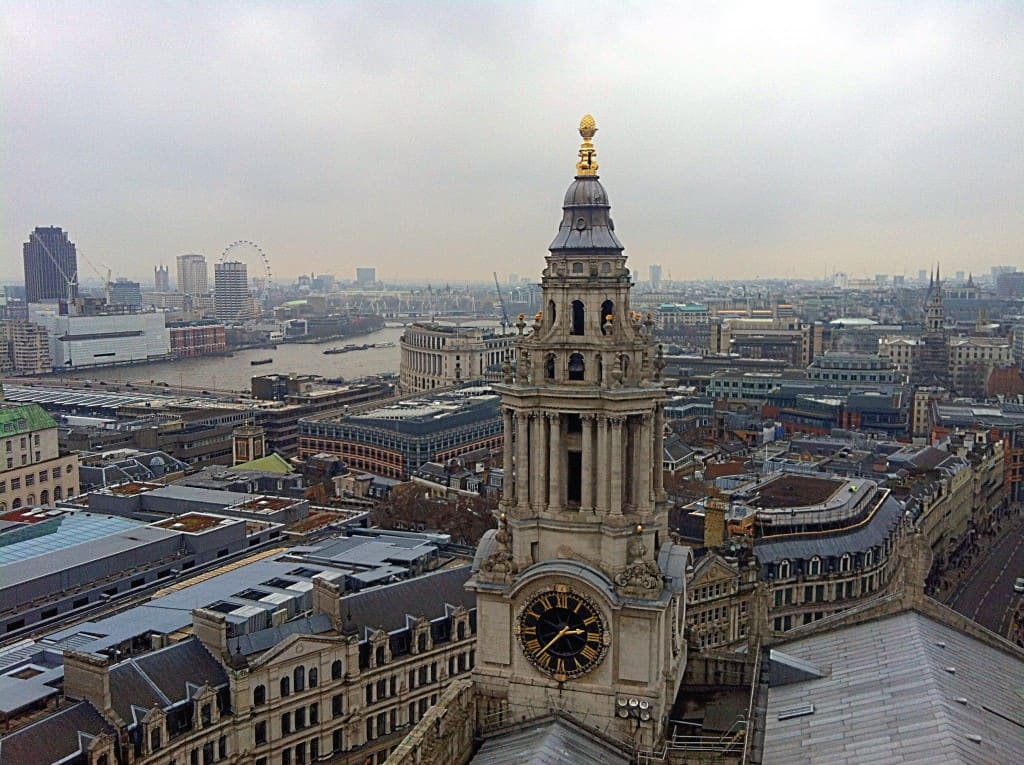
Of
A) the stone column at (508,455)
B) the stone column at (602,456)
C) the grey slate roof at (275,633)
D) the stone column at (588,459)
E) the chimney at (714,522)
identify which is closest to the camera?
the stone column at (602,456)

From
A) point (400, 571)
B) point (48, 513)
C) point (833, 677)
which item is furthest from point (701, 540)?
point (48, 513)

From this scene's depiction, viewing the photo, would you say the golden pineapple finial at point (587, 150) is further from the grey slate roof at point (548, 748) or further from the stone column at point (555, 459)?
the grey slate roof at point (548, 748)

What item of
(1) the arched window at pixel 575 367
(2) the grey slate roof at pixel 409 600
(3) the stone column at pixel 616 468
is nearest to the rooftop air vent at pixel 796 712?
(3) the stone column at pixel 616 468

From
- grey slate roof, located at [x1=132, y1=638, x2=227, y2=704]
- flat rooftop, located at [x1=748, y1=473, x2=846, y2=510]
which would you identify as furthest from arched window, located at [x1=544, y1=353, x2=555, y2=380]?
flat rooftop, located at [x1=748, y1=473, x2=846, y2=510]

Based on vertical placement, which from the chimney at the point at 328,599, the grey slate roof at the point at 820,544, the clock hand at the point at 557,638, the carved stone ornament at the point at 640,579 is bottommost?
the grey slate roof at the point at 820,544

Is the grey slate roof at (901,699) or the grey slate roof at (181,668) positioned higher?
the grey slate roof at (901,699)

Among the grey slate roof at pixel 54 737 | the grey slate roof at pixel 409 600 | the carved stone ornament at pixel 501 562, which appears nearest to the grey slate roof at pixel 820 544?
the grey slate roof at pixel 409 600

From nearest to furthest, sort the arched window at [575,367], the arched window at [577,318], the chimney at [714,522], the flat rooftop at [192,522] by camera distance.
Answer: the arched window at [575,367] < the arched window at [577,318] < the flat rooftop at [192,522] < the chimney at [714,522]

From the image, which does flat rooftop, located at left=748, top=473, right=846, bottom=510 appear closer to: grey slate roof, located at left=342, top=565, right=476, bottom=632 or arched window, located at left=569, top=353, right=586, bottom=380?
grey slate roof, located at left=342, top=565, right=476, bottom=632

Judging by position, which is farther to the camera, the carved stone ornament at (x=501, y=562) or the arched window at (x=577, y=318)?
the carved stone ornament at (x=501, y=562)
